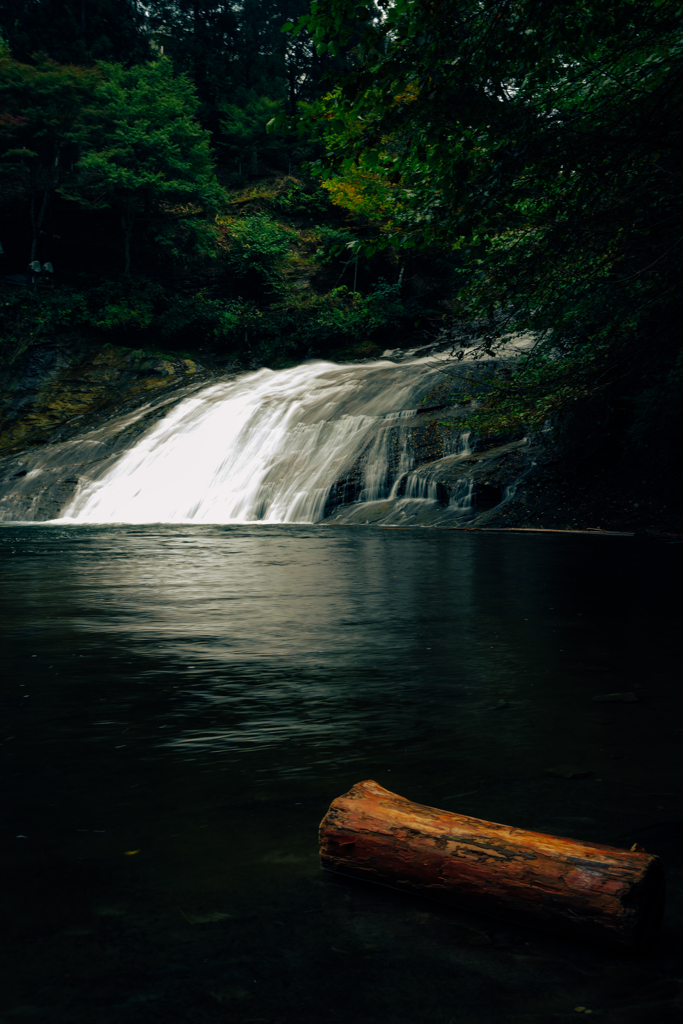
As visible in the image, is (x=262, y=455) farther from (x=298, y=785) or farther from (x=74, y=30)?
(x=74, y=30)

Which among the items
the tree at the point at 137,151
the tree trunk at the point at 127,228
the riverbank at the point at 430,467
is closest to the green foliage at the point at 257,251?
the tree at the point at 137,151

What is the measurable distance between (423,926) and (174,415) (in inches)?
927

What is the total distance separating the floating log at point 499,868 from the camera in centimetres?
174

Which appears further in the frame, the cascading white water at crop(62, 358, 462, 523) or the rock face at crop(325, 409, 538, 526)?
the cascading white water at crop(62, 358, 462, 523)

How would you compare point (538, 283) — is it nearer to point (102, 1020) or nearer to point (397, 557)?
point (397, 557)

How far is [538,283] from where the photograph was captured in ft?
29.2

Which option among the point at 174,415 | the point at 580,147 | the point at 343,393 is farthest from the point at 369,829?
the point at 174,415

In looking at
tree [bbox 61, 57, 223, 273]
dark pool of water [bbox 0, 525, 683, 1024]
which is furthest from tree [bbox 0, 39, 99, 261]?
dark pool of water [bbox 0, 525, 683, 1024]

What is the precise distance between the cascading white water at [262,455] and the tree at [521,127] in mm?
8726

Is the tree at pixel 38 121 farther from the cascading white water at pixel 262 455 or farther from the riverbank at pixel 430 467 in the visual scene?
the cascading white water at pixel 262 455

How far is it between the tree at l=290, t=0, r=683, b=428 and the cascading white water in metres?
8.73

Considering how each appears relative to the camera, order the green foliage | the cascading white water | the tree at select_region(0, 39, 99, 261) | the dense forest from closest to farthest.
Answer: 1. the dense forest
2. the cascading white water
3. the tree at select_region(0, 39, 99, 261)
4. the green foliage

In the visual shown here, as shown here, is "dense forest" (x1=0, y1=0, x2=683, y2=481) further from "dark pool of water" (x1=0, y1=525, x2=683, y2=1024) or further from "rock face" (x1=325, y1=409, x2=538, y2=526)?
"dark pool of water" (x1=0, y1=525, x2=683, y2=1024)

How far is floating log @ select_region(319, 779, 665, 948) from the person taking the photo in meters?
1.74
